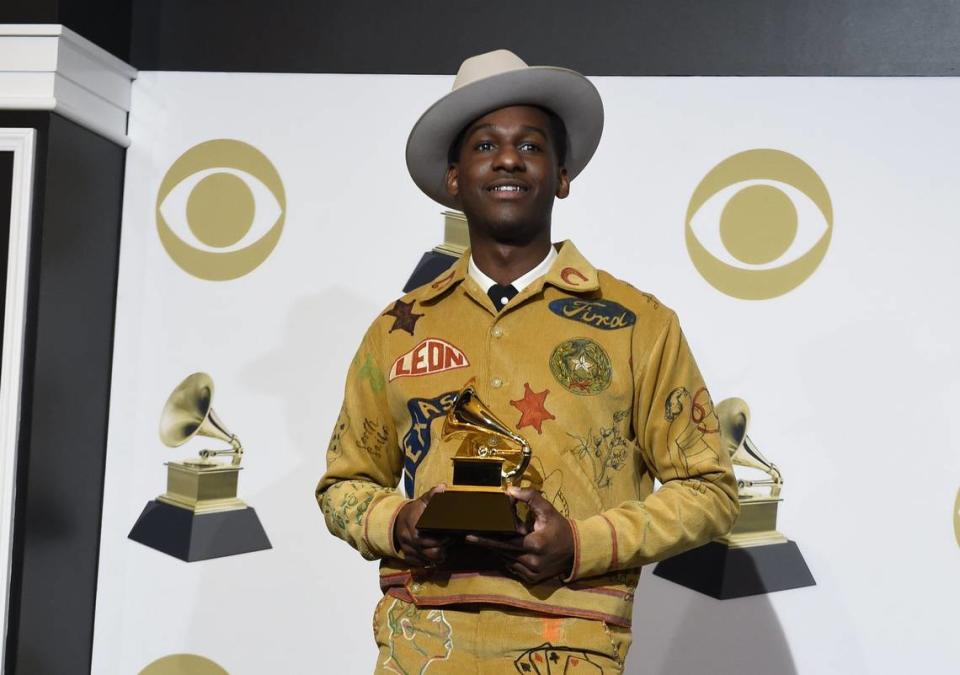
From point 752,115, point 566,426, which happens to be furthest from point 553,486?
point 752,115

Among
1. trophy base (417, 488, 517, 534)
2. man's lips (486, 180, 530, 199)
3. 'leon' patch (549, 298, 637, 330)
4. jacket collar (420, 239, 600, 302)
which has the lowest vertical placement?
trophy base (417, 488, 517, 534)

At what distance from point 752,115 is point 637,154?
34 cm

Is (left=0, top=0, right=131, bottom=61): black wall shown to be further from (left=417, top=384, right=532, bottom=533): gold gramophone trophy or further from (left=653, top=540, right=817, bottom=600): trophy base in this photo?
(left=653, top=540, right=817, bottom=600): trophy base

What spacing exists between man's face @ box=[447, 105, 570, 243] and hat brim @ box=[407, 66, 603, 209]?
0.10 feet

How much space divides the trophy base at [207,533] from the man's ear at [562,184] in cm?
167

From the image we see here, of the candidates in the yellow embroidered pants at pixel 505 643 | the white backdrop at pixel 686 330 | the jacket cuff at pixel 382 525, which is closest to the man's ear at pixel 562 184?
the jacket cuff at pixel 382 525

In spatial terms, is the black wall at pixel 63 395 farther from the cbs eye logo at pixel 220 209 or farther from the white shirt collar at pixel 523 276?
the white shirt collar at pixel 523 276

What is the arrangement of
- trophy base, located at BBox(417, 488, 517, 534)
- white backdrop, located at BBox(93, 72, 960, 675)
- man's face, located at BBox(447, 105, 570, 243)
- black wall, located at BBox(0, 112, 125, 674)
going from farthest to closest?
black wall, located at BBox(0, 112, 125, 674)
white backdrop, located at BBox(93, 72, 960, 675)
man's face, located at BBox(447, 105, 570, 243)
trophy base, located at BBox(417, 488, 517, 534)

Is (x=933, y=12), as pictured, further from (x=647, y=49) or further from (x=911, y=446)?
(x=911, y=446)

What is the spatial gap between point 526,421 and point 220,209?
1.91 m

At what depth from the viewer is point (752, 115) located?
328 centimetres

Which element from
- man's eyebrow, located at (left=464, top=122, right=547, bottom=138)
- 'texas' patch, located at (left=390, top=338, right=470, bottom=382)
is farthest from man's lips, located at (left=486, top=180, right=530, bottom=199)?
'texas' patch, located at (left=390, top=338, right=470, bottom=382)

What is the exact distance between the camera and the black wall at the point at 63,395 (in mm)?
3260

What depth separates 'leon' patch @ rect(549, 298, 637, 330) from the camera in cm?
202
